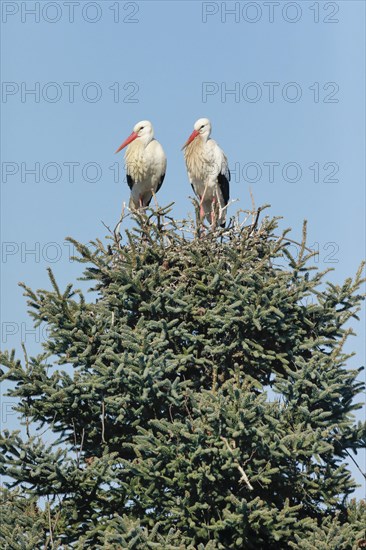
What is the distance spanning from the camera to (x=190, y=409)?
9109mm

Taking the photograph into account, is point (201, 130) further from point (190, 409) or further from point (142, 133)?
point (190, 409)

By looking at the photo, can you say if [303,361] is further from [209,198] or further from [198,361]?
[209,198]

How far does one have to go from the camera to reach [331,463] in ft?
29.6

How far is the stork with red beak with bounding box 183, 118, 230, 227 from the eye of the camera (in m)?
13.9

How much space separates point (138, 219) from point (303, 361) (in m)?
2.11

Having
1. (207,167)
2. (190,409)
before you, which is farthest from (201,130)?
(190,409)

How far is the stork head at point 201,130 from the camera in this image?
14125mm

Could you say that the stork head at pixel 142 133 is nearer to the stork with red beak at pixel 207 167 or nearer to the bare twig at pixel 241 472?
the stork with red beak at pixel 207 167

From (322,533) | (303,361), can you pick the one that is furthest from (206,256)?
(322,533)

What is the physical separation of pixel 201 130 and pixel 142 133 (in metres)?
0.73

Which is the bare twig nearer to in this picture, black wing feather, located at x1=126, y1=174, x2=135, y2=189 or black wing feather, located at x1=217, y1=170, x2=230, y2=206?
black wing feather, located at x1=217, y1=170, x2=230, y2=206

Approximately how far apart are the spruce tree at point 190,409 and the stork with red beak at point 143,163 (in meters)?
3.98

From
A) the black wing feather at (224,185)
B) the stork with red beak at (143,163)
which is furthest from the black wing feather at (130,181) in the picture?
the black wing feather at (224,185)

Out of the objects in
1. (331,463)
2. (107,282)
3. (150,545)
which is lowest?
(150,545)
